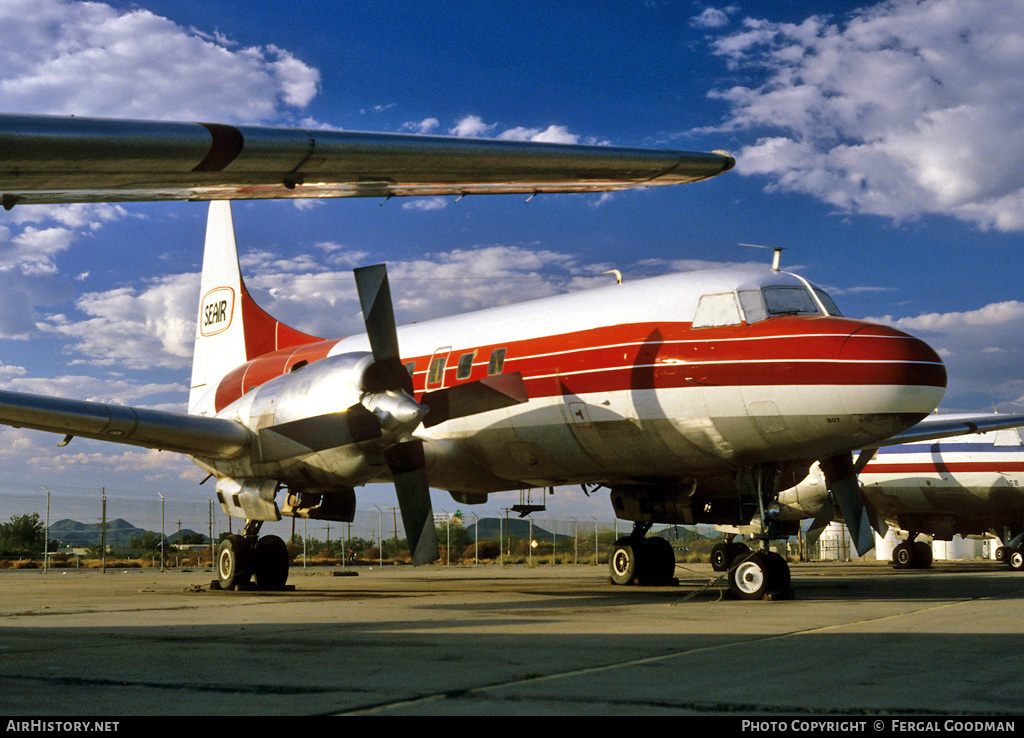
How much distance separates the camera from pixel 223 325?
2195 centimetres

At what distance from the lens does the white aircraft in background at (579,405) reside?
11.6 metres

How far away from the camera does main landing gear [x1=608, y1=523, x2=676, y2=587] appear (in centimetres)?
1748

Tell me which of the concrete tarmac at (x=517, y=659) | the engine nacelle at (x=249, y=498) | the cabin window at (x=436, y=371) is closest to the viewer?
the concrete tarmac at (x=517, y=659)

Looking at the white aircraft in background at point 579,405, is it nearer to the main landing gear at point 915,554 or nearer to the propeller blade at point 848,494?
the propeller blade at point 848,494

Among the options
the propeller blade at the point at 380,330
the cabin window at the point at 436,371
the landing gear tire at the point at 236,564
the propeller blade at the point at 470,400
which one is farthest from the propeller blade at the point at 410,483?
the landing gear tire at the point at 236,564

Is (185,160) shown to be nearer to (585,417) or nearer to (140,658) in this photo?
(140,658)

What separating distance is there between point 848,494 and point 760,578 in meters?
3.34

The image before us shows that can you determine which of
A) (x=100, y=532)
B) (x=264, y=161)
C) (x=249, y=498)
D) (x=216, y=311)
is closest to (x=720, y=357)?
(x=264, y=161)

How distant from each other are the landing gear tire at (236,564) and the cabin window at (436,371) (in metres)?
4.65

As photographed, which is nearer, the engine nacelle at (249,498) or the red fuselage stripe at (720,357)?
the red fuselage stripe at (720,357)

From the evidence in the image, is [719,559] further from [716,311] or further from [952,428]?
[716,311]

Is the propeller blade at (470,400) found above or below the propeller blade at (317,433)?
above

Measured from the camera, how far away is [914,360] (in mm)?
11664
